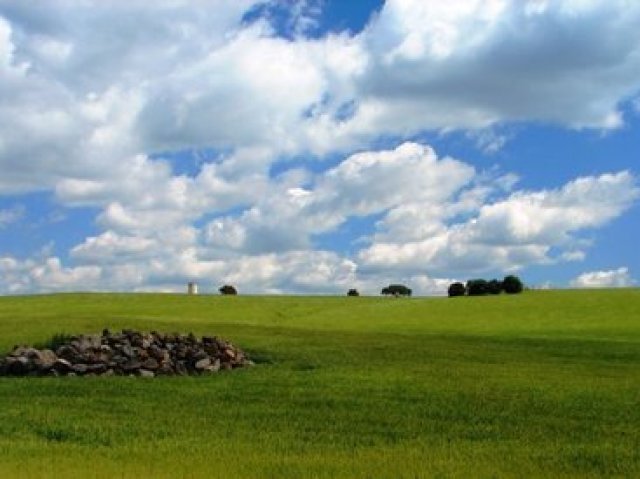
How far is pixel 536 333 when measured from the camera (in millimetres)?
58094

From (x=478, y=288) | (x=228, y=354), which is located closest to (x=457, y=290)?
(x=478, y=288)

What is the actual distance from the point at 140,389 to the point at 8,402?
355 cm

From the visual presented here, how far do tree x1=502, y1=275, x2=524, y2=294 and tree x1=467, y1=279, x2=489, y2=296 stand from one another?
2063mm

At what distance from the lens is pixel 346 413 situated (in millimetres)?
21328

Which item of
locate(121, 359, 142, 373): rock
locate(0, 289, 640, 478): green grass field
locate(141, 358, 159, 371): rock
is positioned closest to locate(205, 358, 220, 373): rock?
locate(0, 289, 640, 478): green grass field

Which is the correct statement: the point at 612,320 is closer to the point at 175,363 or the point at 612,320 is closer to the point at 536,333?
the point at 536,333

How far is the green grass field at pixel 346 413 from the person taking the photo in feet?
49.8

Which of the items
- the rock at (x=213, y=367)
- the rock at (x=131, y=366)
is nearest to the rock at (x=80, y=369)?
the rock at (x=131, y=366)

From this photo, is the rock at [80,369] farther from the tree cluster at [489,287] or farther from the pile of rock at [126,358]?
the tree cluster at [489,287]

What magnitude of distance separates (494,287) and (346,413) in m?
82.4

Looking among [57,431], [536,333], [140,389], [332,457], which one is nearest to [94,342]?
[140,389]

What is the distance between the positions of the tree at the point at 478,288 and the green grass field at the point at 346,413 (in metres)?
57.7

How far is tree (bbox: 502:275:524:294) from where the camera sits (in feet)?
331

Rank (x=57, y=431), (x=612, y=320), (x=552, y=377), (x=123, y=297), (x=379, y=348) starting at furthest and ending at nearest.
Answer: (x=123, y=297) < (x=612, y=320) < (x=379, y=348) < (x=552, y=377) < (x=57, y=431)
